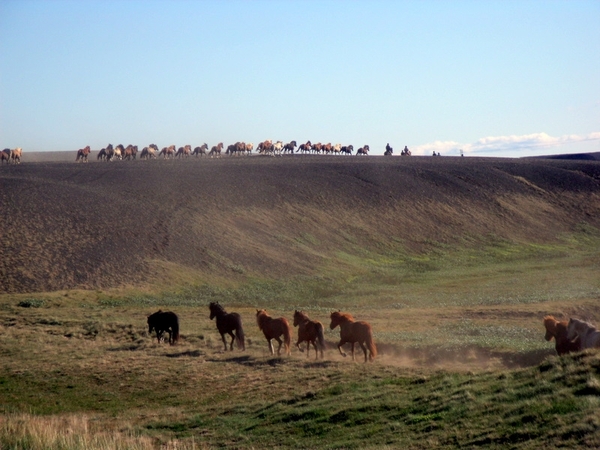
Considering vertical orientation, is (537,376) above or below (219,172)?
below

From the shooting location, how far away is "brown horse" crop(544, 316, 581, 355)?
1726 centimetres

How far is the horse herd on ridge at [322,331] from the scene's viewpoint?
16.8m

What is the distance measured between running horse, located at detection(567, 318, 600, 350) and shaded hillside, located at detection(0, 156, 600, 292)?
102 feet

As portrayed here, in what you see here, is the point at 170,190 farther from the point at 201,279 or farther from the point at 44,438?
the point at 44,438

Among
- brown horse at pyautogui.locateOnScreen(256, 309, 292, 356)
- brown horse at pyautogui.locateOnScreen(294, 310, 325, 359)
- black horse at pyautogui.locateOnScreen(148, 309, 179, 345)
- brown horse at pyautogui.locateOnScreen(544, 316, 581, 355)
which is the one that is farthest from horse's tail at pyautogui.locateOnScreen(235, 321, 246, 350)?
brown horse at pyautogui.locateOnScreen(544, 316, 581, 355)

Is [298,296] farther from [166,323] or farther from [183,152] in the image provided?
[183,152]

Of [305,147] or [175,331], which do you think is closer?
[175,331]

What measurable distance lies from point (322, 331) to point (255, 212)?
145 feet

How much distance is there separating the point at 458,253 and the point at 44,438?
173ft

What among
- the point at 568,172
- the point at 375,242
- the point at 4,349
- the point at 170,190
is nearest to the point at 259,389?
the point at 4,349

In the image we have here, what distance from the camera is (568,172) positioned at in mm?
93188

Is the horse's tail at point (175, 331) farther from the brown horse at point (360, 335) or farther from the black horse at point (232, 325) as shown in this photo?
the brown horse at point (360, 335)

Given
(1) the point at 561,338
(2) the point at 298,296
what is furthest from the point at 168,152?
(1) the point at 561,338

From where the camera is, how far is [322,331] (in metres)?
21.1
